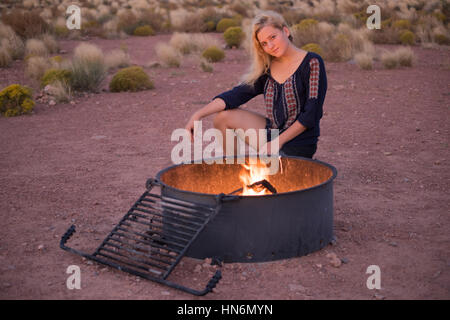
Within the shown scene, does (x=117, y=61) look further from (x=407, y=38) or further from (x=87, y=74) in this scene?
(x=407, y=38)

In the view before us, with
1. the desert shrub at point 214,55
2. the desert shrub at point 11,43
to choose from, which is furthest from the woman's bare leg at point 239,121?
the desert shrub at point 11,43

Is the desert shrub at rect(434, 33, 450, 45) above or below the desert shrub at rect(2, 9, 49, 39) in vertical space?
below

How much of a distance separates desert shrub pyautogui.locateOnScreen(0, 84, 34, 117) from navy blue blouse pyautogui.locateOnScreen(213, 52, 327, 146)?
5.06m

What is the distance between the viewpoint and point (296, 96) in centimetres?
354

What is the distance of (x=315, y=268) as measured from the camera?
2977 millimetres

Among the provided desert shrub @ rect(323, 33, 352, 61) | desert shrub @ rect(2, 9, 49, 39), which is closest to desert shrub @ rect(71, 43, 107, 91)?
desert shrub @ rect(323, 33, 352, 61)

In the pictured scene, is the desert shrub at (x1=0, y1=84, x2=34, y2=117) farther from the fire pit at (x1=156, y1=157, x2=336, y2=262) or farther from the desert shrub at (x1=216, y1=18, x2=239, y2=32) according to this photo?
the desert shrub at (x1=216, y1=18, x2=239, y2=32)

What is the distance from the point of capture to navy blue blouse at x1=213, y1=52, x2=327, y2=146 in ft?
11.1

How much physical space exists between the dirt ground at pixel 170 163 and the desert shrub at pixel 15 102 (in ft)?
0.70

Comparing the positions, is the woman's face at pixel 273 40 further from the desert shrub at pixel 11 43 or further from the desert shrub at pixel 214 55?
the desert shrub at pixel 11 43

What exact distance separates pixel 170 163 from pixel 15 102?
3.86 metres

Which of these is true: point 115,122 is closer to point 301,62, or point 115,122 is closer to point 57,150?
point 57,150

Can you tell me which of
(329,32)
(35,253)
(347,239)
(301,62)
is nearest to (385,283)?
(347,239)

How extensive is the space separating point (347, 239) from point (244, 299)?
3.51 ft
